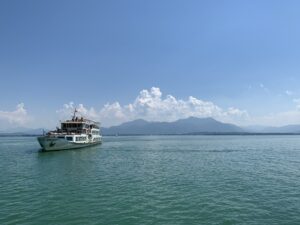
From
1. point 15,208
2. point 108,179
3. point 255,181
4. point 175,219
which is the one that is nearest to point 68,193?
point 15,208

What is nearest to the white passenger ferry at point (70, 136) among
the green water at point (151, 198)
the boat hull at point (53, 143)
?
the boat hull at point (53, 143)

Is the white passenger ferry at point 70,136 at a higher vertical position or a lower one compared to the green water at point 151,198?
higher

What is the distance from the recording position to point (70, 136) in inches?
3829

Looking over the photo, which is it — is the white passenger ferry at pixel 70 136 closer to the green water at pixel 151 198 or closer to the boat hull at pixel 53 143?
the boat hull at pixel 53 143

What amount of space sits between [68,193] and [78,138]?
237 ft

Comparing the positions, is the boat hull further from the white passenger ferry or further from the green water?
the green water

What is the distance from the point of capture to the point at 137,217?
75.5 feet

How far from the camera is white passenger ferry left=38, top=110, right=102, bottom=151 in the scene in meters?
86.4

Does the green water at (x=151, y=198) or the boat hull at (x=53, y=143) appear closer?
the green water at (x=151, y=198)

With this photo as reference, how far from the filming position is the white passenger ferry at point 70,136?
8637cm

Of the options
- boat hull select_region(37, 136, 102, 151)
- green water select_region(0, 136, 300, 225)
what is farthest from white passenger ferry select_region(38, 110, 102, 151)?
green water select_region(0, 136, 300, 225)

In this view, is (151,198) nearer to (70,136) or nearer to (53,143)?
(53,143)

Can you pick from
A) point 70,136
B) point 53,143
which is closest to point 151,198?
point 53,143

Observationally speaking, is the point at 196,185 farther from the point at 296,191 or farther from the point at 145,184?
the point at 296,191
